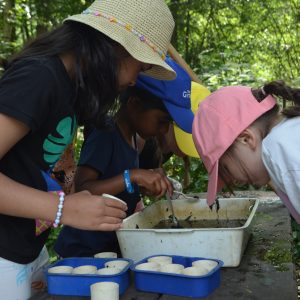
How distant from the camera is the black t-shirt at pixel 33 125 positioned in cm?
117

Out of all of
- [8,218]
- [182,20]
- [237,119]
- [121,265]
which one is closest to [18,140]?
[8,218]

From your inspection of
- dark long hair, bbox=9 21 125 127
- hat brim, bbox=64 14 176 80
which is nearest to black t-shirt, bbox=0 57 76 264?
dark long hair, bbox=9 21 125 127

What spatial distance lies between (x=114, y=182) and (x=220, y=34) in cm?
583

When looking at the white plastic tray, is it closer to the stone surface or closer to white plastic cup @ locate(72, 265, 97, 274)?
the stone surface

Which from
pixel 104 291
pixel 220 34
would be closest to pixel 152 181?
pixel 104 291

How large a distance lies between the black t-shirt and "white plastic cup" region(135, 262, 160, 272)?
322mm

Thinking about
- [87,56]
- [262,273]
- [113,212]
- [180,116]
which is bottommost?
[262,273]

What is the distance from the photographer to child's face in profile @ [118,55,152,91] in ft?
4.64

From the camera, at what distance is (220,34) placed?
23.6 feet

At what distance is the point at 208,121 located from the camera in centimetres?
137

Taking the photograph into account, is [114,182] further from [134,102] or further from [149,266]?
[149,266]

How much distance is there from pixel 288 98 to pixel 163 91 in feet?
1.95

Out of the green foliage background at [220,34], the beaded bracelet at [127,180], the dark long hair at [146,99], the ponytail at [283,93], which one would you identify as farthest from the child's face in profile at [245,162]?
the green foliage background at [220,34]

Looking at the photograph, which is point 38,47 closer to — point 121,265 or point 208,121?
point 208,121
